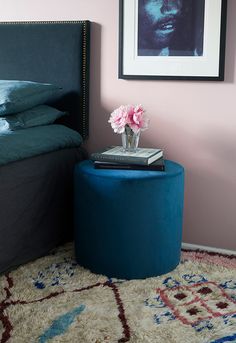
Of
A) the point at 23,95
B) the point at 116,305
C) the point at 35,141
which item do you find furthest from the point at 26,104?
the point at 116,305

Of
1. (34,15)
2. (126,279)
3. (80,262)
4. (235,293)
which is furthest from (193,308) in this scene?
(34,15)

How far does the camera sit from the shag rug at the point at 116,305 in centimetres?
176

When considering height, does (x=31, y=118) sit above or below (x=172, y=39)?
below

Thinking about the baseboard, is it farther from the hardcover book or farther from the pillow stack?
the pillow stack

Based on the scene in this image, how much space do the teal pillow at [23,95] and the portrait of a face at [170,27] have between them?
51 centimetres

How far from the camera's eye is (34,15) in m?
2.75

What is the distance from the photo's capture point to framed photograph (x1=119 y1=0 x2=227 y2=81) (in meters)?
2.37

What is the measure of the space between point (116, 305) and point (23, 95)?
1.12 m

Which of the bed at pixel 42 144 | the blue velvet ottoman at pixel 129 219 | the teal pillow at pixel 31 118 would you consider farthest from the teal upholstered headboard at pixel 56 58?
Answer: the blue velvet ottoman at pixel 129 219

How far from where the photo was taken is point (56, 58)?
2666 millimetres

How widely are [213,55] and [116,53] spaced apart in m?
0.52

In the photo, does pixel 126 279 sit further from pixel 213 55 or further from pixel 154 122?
pixel 213 55

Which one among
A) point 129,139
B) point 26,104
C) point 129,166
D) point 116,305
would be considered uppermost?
point 26,104

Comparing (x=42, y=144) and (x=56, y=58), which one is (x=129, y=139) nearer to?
(x=42, y=144)
